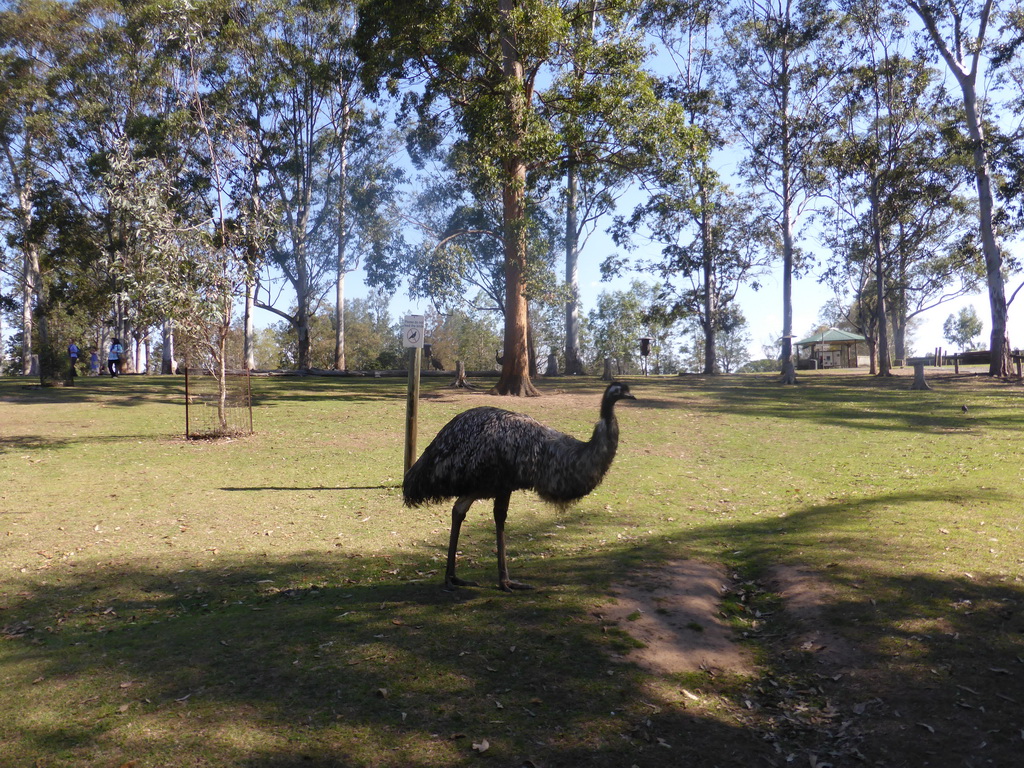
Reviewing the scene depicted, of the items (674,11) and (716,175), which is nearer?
(716,175)

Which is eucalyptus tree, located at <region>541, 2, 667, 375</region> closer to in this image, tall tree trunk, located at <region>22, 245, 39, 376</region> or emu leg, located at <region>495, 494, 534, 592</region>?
emu leg, located at <region>495, 494, 534, 592</region>

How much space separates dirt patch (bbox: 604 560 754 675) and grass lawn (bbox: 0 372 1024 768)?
15cm

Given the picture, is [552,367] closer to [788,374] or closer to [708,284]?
[708,284]

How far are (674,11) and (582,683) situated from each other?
3547 centimetres

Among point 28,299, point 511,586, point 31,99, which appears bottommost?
point 511,586

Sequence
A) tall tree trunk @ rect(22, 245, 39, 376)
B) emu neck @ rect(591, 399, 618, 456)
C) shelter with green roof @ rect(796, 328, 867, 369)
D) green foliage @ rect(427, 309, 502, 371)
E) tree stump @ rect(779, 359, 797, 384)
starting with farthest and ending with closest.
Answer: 1. green foliage @ rect(427, 309, 502, 371)
2. shelter with green roof @ rect(796, 328, 867, 369)
3. tall tree trunk @ rect(22, 245, 39, 376)
4. tree stump @ rect(779, 359, 797, 384)
5. emu neck @ rect(591, 399, 618, 456)

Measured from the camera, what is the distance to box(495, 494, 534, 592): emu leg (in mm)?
7648

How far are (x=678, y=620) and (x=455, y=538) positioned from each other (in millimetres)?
2324

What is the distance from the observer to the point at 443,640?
6.48 m

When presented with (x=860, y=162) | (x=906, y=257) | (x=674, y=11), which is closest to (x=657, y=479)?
(x=674, y=11)

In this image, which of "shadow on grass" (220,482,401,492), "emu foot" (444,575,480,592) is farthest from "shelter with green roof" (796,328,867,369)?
"emu foot" (444,575,480,592)

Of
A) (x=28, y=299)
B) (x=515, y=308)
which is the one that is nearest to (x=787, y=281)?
(x=515, y=308)

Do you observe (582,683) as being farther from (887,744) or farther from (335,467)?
(335,467)

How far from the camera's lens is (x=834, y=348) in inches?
2680
